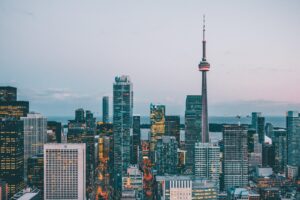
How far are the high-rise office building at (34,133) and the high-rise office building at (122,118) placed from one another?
28.6 feet

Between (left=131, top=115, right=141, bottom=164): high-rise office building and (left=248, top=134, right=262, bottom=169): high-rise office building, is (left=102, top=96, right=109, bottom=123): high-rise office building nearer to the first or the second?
(left=131, top=115, right=141, bottom=164): high-rise office building

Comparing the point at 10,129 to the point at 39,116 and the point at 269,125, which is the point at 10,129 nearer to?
the point at 39,116

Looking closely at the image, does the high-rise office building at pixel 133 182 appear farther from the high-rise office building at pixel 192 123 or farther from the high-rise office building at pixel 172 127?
the high-rise office building at pixel 172 127

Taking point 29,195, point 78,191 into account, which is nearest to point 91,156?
point 78,191

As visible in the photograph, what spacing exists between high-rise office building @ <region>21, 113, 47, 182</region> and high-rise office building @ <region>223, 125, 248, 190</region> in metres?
18.7

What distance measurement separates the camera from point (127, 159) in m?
53.9

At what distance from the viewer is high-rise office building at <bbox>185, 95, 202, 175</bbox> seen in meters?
54.2

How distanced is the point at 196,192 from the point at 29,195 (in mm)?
10273

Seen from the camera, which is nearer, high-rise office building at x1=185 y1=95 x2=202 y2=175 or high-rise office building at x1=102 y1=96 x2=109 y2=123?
high-rise office building at x1=185 y1=95 x2=202 y2=175

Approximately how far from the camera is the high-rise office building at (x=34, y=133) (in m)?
46.9

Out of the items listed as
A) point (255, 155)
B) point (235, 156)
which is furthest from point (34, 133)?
point (255, 155)

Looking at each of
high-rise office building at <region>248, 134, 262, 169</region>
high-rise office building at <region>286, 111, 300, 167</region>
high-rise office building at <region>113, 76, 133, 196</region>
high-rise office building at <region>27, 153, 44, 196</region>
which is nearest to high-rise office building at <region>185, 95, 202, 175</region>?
high-rise office building at <region>248, 134, 262, 169</region>

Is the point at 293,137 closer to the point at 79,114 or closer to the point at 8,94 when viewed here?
the point at 79,114

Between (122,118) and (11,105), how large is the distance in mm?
17419
